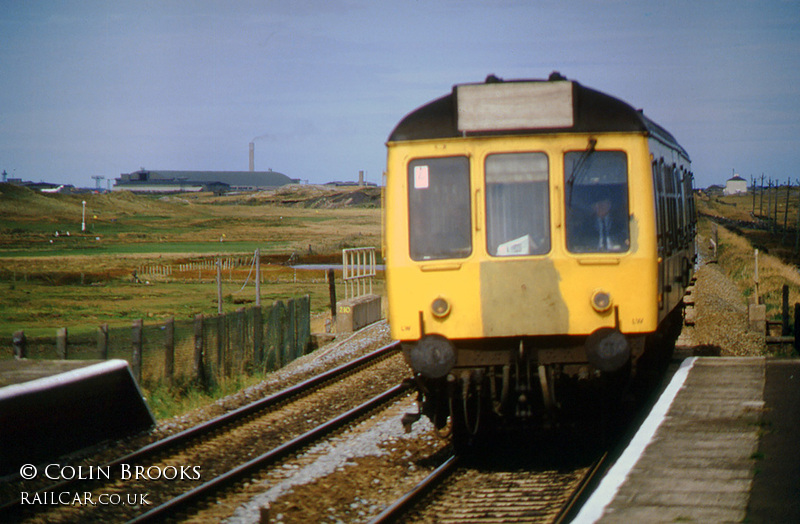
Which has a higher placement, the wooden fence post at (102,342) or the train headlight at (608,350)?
the train headlight at (608,350)

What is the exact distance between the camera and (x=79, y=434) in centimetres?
935

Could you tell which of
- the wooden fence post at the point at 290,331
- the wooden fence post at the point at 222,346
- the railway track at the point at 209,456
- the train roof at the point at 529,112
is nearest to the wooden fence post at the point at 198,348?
the wooden fence post at the point at 222,346

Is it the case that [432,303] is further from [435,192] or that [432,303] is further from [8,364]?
[8,364]

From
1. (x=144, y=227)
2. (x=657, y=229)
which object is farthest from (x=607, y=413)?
(x=144, y=227)

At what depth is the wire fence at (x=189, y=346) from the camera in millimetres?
13461

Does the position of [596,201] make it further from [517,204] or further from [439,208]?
[439,208]

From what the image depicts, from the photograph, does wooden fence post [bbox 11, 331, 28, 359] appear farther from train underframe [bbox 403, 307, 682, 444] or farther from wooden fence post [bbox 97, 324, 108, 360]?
train underframe [bbox 403, 307, 682, 444]

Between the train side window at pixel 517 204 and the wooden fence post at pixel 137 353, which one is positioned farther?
the wooden fence post at pixel 137 353

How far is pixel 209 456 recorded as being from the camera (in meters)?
9.17

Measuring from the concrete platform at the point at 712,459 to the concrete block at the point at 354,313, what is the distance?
1151 centimetres

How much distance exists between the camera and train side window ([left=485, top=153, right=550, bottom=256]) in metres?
7.77

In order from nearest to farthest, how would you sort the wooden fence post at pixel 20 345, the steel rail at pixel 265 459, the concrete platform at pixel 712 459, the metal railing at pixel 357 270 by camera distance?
1. the concrete platform at pixel 712 459
2. the steel rail at pixel 265 459
3. the wooden fence post at pixel 20 345
4. the metal railing at pixel 357 270

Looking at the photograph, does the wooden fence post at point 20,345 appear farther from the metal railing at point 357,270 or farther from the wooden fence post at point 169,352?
the metal railing at point 357,270

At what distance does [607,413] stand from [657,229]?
5.65 feet
